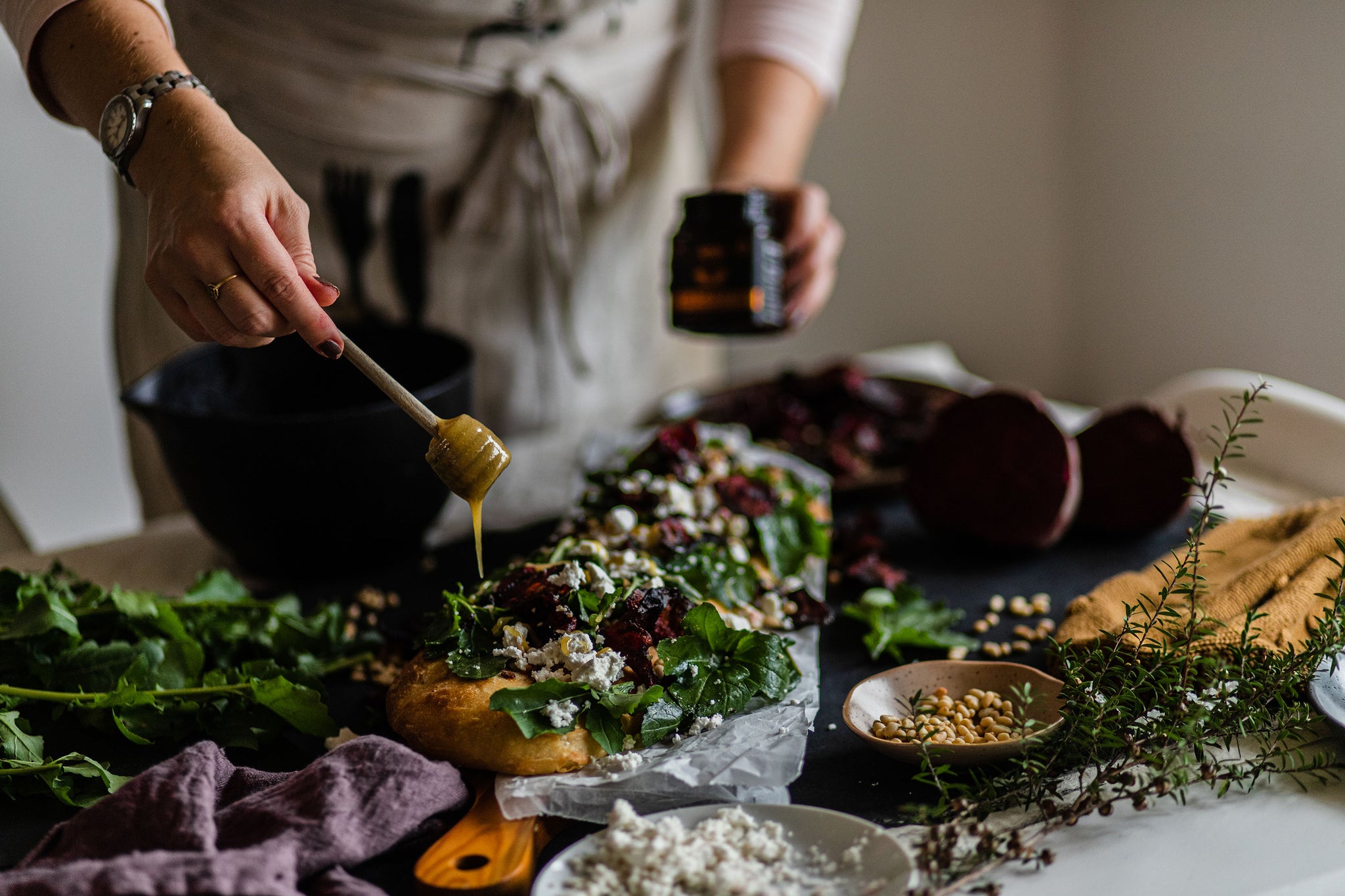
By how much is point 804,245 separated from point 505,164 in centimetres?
48

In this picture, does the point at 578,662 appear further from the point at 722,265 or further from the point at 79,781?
the point at 722,265

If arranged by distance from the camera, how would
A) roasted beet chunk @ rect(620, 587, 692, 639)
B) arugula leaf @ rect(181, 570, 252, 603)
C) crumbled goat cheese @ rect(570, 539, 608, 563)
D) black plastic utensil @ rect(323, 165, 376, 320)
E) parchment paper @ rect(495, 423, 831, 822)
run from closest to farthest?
parchment paper @ rect(495, 423, 831, 822) → roasted beet chunk @ rect(620, 587, 692, 639) → crumbled goat cheese @ rect(570, 539, 608, 563) → arugula leaf @ rect(181, 570, 252, 603) → black plastic utensil @ rect(323, 165, 376, 320)

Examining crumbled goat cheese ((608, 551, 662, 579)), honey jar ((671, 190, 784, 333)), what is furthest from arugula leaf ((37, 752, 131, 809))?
honey jar ((671, 190, 784, 333))

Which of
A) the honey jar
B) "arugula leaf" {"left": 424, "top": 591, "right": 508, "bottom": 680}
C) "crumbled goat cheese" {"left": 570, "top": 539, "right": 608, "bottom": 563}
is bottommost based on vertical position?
"arugula leaf" {"left": 424, "top": 591, "right": 508, "bottom": 680}

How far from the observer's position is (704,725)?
35.5 inches

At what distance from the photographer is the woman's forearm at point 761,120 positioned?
181cm

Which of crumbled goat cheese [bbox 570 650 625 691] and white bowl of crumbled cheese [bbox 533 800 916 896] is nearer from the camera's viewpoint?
white bowl of crumbled cheese [bbox 533 800 916 896]

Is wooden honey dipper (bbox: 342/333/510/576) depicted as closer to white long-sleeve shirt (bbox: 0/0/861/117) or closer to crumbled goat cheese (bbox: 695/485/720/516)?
crumbled goat cheese (bbox: 695/485/720/516)

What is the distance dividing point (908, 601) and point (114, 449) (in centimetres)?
245

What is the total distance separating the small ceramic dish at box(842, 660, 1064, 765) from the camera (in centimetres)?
88

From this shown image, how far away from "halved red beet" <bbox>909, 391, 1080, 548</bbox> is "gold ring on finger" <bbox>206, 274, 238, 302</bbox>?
2.88ft

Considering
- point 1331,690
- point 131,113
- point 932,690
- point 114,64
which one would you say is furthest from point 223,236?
point 1331,690

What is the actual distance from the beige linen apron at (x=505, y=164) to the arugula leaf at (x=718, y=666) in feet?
2.11

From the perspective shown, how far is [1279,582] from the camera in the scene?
40.1 inches
